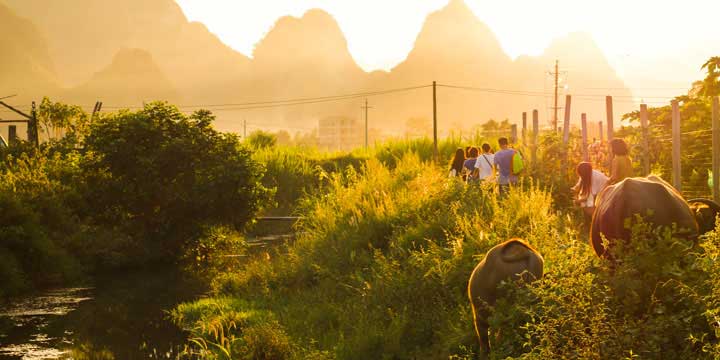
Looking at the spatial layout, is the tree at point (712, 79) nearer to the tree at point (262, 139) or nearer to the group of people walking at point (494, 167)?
the group of people walking at point (494, 167)

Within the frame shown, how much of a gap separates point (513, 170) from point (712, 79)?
25.8ft

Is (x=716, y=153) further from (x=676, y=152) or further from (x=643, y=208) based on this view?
(x=643, y=208)

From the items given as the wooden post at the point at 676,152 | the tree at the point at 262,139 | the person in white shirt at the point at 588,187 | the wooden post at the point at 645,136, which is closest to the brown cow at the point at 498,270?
the person in white shirt at the point at 588,187

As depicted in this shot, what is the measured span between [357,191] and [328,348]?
25.5 ft

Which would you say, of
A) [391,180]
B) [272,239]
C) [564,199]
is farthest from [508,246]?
[272,239]

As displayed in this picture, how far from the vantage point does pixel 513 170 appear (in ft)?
56.7

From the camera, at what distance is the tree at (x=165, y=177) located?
870 inches

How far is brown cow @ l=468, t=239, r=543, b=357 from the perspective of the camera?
7855 millimetres

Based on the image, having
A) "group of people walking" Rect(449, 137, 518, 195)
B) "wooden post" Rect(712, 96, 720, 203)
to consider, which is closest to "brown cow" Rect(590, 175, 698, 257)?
"group of people walking" Rect(449, 137, 518, 195)

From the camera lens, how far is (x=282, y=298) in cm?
1469

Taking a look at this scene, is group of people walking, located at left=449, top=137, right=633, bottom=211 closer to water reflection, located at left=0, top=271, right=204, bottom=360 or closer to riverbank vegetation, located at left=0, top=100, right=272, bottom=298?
riverbank vegetation, located at left=0, top=100, right=272, bottom=298

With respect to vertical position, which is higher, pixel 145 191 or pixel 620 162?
pixel 620 162

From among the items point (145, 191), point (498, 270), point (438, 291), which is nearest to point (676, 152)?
point (438, 291)

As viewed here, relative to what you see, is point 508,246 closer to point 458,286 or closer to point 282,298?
point 458,286
